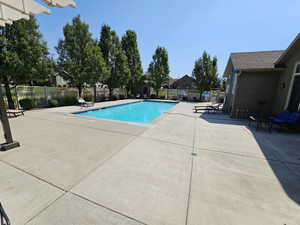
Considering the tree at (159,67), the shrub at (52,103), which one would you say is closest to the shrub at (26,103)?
the shrub at (52,103)

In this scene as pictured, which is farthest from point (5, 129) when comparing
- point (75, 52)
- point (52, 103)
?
point (75, 52)

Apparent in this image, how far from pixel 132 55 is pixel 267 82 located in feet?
55.8

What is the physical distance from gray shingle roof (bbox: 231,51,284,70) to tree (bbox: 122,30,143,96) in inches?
536

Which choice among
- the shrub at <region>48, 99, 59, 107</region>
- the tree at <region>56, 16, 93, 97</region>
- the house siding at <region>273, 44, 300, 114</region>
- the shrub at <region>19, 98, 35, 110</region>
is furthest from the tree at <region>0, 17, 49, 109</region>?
the house siding at <region>273, 44, 300, 114</region>

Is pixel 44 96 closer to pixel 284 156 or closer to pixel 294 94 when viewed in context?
pixel 284 156

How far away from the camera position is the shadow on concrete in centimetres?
248

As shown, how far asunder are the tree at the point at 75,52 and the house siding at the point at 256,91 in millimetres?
13199

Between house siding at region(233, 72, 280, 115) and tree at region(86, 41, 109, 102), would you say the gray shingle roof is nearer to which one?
house siding at region(233, 72, 280, 115)

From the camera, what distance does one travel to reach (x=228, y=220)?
1.77 m

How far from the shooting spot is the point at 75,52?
510 inches

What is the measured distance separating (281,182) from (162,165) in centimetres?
233

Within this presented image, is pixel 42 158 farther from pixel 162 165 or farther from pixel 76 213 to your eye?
pixel 162 165

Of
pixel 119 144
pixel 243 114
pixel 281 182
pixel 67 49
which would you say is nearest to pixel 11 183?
pixel 119 144

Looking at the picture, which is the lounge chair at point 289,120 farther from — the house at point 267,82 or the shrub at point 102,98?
the shrub at point 102,98
